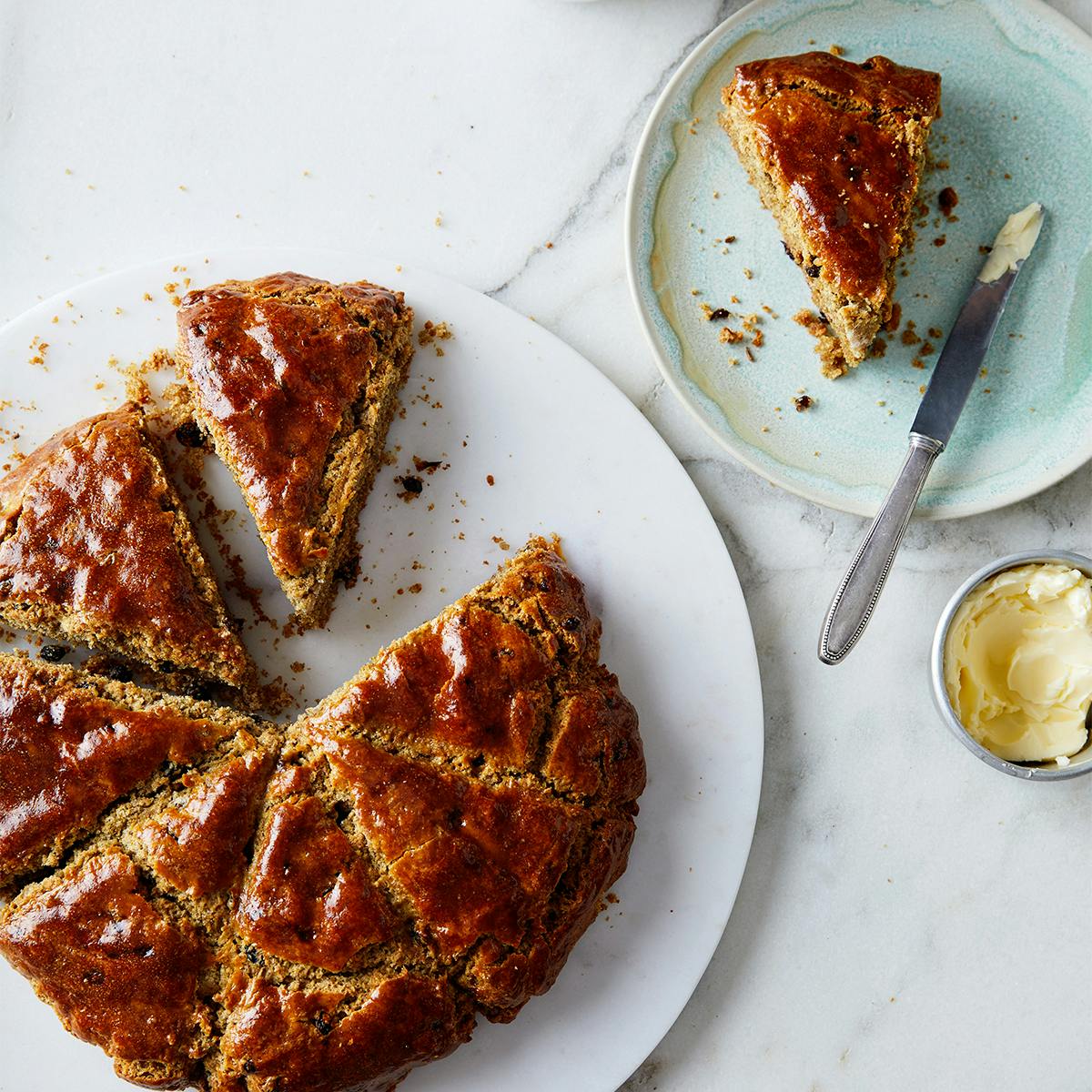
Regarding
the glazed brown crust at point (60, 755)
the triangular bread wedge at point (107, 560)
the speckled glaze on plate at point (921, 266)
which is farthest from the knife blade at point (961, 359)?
the glazed brown crust at point (60, 755)

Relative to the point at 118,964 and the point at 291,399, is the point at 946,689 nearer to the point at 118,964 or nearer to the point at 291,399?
the point at 291,399

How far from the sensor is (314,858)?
3355 millimetres

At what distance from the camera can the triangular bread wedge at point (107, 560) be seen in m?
3.58

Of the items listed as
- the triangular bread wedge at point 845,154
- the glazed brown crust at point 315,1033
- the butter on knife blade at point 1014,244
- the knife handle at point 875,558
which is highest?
the triangular bread wedge at point 845,154

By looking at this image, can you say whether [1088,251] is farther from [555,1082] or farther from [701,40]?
[555,1082]

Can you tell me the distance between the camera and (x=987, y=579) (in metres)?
3.98

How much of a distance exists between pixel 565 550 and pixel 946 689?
1583 mm

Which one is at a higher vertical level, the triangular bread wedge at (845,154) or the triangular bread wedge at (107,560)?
the triangular bread wedge at (845,154)

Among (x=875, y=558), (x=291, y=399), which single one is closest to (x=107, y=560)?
(x=291, y=399)

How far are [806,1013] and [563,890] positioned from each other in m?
1.40

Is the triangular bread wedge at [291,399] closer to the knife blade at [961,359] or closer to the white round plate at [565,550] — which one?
the white round plate at [565,550]

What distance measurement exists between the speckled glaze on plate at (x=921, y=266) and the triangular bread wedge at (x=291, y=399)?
1.20 metres

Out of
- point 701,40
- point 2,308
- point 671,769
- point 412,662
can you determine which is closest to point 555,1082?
point 671,769

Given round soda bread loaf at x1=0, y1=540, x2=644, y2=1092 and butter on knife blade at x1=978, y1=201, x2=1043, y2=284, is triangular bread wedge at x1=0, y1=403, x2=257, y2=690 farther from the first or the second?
butter on knife blade at x1=978, y1=201, x2=1043, y2=284
